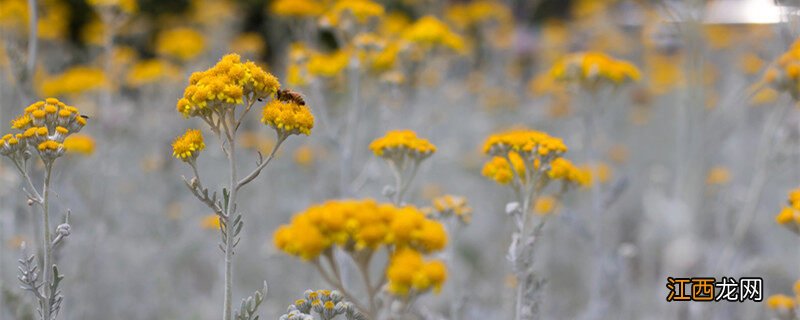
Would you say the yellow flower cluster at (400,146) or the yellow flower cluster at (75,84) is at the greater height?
the yellow flower cluster at (75,84)

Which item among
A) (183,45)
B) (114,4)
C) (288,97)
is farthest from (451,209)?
(183,45)

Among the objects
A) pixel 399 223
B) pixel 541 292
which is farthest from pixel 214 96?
Result: pixel 541 292

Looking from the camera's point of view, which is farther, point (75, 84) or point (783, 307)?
point (75, 84)

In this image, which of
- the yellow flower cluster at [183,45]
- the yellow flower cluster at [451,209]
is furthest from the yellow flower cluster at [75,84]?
the yellow flower cluster at [451,209]

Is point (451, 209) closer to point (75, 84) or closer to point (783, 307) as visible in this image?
point (783, 307)

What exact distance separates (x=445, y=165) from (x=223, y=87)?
202 inches

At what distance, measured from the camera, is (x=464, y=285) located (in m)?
3.88

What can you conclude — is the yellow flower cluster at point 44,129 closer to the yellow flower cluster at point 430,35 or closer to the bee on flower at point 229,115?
the bee on flower at point 229,115

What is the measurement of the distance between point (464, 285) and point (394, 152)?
1700mm

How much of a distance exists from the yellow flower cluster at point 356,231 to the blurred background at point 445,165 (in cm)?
103

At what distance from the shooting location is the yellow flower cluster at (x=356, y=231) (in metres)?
1.43

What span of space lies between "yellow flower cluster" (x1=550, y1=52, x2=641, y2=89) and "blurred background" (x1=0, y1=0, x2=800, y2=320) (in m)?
0.15

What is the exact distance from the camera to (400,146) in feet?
7.63

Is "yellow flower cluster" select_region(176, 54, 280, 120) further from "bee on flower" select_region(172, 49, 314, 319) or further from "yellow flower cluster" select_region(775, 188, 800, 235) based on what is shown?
"yellow flower cluster" select_region(775, 188, 800, 235)
